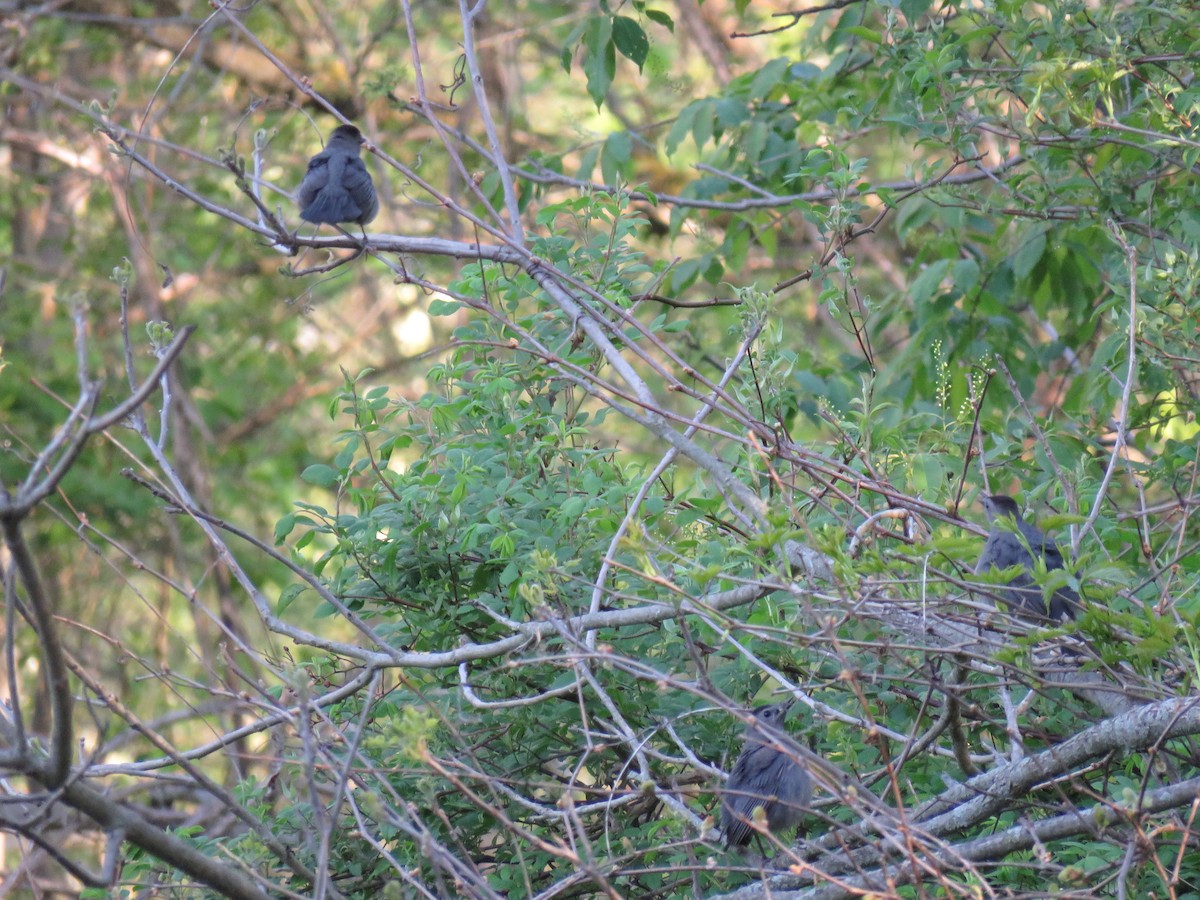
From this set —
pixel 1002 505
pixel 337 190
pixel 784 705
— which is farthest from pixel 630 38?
pixel 784 705

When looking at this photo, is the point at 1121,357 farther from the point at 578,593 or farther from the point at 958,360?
the point at 578,593

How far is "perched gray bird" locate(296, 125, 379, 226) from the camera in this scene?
4453 millimetres

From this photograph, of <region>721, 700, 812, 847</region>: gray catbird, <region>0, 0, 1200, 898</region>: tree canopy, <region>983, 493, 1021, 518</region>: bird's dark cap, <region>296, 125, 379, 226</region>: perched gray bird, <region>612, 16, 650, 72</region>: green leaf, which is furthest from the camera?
<region>612, 16, 650, 72</region>: green leaf

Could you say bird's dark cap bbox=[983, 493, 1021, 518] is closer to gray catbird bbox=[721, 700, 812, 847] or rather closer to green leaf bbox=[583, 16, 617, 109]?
gray catbird bbox=[721, 700, 812, 847]

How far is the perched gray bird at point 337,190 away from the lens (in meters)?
4.45

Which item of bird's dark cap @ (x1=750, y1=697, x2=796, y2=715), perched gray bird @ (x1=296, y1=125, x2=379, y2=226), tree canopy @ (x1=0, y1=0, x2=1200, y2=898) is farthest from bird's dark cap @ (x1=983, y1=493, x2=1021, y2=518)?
perched gray bird @ (x1=296, y1=125, x2=379, y2=226)

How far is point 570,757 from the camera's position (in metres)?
3.61

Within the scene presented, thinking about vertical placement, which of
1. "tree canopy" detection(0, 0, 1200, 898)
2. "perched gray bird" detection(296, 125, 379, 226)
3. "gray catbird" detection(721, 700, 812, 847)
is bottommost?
"gray catbird" detection(721, 700, 812, 847)

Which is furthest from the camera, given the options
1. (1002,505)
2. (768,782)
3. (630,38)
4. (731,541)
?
(630,38)

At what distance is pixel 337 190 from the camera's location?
4508 millimetres

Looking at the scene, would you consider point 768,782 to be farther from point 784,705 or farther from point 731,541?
point 731,541

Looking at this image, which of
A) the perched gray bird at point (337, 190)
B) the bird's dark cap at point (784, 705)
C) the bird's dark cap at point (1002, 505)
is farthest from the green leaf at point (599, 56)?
the bird's dark cap at point (784, 705)

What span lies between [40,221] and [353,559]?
7.57 meters

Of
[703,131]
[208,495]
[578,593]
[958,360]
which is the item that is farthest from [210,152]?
[578,593]
